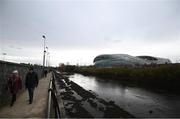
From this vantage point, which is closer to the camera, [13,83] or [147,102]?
[13,83]

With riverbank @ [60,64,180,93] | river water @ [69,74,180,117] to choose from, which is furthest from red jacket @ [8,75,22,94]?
riverbank @ [60,64,180,93]

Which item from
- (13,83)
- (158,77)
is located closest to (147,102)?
(13,83)

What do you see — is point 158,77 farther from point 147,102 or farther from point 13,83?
point 13,83

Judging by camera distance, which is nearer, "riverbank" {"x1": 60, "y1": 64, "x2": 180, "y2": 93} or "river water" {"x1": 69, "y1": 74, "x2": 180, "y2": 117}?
"river water" {"x1": 69, "y1": 74, "x2": 180, "y2": 117}

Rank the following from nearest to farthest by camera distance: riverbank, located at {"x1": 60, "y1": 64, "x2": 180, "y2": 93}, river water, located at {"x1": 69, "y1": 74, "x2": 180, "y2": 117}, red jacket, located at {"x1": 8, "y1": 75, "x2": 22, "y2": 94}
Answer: red jacket, located at {"x1": 8, "y1": 75, "x2": 22, "y2": 94}
river water, located at {"x1": 69, "y1": 74, "x2": 180, "y2": 117}
riverbank, located at {"x1": 60, "y1": 64, "x2": 180, "y2": 93}

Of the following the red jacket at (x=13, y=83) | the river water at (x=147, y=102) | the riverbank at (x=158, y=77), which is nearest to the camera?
the red jacket at (x=13, y=83)

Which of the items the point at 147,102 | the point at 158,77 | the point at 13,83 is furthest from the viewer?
the point at 158,77

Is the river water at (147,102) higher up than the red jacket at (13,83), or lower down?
lower down

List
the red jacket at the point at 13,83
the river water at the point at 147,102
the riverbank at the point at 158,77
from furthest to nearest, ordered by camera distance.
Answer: the riverbank at the point at 158,77 → the river water at the point at 147,102 → the red jacket at the point at 13,83

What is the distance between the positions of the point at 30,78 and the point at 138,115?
6.07 meters

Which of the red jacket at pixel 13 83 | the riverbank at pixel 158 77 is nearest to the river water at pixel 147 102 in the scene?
the riverbank at pixel 158 77

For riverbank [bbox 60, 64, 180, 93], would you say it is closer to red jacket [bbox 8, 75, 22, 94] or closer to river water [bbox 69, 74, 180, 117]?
river water [bbox 69, 74, 180, 117]

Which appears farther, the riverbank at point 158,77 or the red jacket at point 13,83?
the riverbank at point 158,77

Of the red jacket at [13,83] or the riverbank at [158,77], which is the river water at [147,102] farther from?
the red jacket at [13,83]
